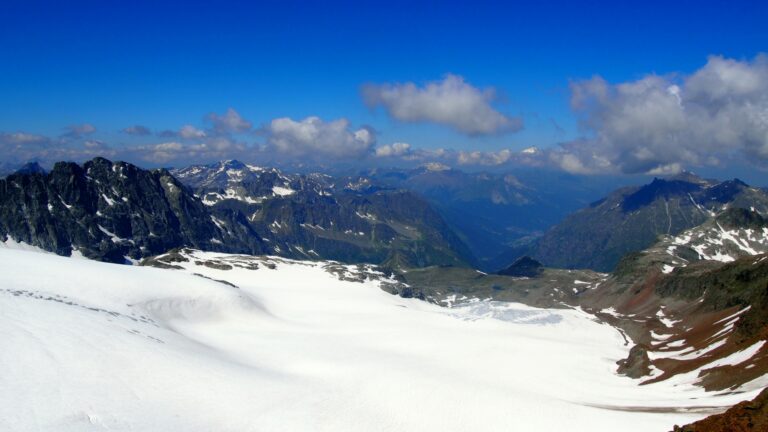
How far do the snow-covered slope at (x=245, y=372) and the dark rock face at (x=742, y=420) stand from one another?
16547mm

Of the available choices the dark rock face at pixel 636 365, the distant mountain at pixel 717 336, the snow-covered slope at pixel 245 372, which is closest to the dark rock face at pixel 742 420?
the snow-covered slope at pixel 245 372

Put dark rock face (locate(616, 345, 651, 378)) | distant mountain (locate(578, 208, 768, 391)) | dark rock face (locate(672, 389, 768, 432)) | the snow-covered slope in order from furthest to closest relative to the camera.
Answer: dark rock face (locate(616, 345, 651, 378)) → distant mountain (locate(578, 208, 768, 391)) → the snow-covered slope → dark rock face (locate(672, 389, 768, 432))

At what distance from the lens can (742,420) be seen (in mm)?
39031

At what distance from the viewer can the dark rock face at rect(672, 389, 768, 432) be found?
126 ft

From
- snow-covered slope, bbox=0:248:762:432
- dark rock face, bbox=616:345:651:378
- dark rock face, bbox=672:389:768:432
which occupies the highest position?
dark rock face, bbox=672:389:768:432

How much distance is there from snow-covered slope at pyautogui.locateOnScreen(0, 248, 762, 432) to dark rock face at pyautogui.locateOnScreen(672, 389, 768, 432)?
54.3 ft

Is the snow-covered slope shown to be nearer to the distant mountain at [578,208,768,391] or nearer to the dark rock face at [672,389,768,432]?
the distant mountain at [578,208,768,391]

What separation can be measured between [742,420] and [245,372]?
A: 53118 mm

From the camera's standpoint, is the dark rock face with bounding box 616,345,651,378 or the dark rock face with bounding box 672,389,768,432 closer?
the dark rock face with bounding box 672,389,768,432

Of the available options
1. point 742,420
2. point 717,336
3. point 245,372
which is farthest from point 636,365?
point 245,372

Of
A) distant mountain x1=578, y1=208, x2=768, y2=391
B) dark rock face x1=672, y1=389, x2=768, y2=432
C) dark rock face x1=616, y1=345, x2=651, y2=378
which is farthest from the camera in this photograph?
dark rock face x1=616, y1=345, x2=651, y2=378

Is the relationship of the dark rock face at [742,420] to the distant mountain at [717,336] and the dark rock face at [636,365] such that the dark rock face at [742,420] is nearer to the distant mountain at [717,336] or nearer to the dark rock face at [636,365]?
the distant mountain at [717,336]

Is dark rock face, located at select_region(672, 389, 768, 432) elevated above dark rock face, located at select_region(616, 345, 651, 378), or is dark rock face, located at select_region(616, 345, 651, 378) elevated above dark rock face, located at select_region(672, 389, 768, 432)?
dark rock face, located at select_region(672, 389, 768, 432)

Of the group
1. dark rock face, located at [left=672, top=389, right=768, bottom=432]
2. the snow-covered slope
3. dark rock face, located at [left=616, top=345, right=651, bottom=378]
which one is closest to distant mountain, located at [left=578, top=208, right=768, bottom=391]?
dark rock face, located at [left=616, top=345, right=651, bottom=378]
